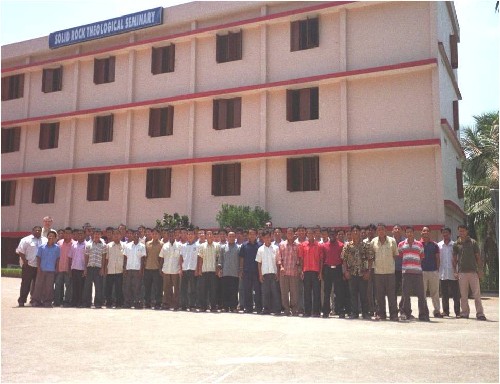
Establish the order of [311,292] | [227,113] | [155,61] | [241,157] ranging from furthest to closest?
[155,61] < [227,113] < [241,157] < [311,292]

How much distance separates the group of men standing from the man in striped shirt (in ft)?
0.06

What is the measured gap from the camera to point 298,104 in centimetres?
1934

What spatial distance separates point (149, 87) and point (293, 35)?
6759mm

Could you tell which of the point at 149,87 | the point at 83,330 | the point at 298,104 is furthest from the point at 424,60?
the point at 83,330

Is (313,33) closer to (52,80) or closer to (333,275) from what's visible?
(333,275)

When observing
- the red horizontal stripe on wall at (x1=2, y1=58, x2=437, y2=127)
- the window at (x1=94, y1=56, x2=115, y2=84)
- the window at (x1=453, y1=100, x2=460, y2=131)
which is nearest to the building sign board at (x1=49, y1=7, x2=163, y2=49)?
the window at (x1=94, y1=56, x2=115, y2=84)

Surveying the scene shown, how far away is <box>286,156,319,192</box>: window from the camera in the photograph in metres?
18.8

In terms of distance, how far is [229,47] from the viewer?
68.0 feet

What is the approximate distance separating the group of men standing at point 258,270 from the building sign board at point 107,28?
12.9 m

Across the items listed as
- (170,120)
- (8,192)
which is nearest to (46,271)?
(170,120)

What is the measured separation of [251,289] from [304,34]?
38.8ft

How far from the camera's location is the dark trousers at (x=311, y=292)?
1016 cm

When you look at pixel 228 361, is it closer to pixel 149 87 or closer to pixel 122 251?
pixel 122 251

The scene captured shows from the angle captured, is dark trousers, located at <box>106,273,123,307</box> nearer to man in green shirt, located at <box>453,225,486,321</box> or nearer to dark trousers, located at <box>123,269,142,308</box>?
dark trousers, located at <box>123,269,142,308</box>
